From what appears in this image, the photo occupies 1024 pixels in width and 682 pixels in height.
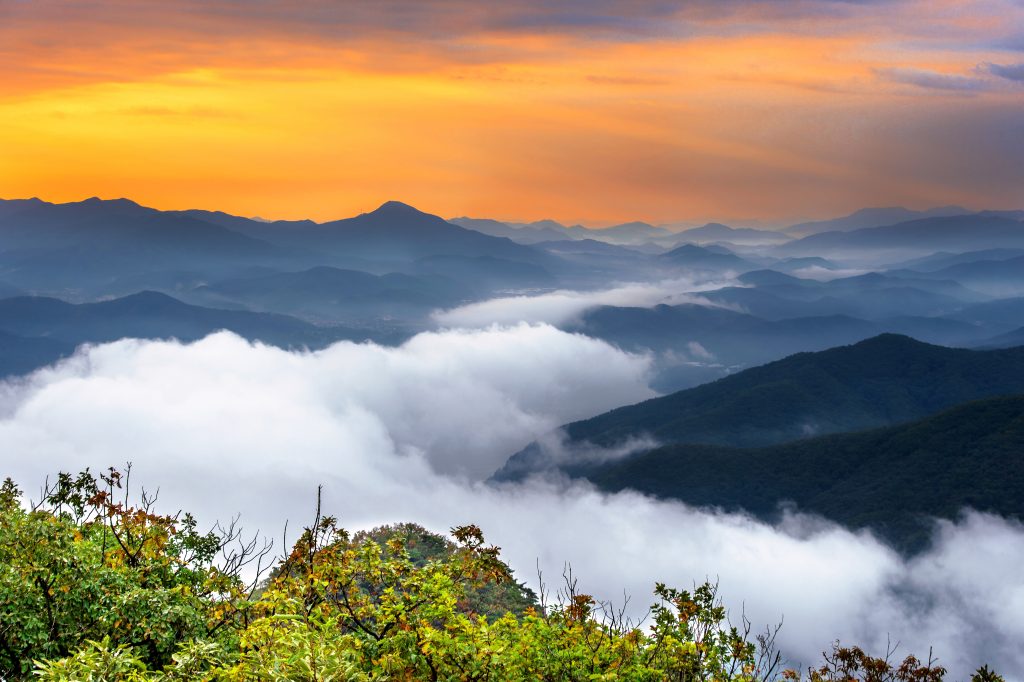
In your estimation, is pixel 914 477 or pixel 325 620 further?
pixel 914 477

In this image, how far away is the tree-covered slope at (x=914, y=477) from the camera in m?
163

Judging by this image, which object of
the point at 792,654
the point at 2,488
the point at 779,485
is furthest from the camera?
the point at 779,485

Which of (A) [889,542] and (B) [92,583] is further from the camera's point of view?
(A) [889,542]

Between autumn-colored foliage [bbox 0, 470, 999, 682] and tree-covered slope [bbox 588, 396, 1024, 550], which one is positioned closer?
→ autumn-colored foliage [bbox 0, 470, 999, 682]

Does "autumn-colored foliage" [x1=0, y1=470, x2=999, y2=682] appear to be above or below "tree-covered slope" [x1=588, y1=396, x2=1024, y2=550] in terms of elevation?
below

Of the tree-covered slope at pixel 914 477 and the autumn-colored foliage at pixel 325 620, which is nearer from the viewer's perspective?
the autumn-colored foliage at pixel 325 620

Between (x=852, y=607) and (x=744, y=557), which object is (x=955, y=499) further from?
(x=744, y=557)

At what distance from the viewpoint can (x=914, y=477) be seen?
570 ft

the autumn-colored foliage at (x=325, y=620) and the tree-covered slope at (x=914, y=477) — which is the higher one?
the tree-covered slope at (x=914, y=477)

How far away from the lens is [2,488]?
85.9 feet

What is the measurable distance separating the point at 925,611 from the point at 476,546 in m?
158

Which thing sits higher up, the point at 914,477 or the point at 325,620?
the point at 914,477

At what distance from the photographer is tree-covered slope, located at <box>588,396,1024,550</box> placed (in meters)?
163

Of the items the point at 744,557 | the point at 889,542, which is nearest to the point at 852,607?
the point at 889,542
